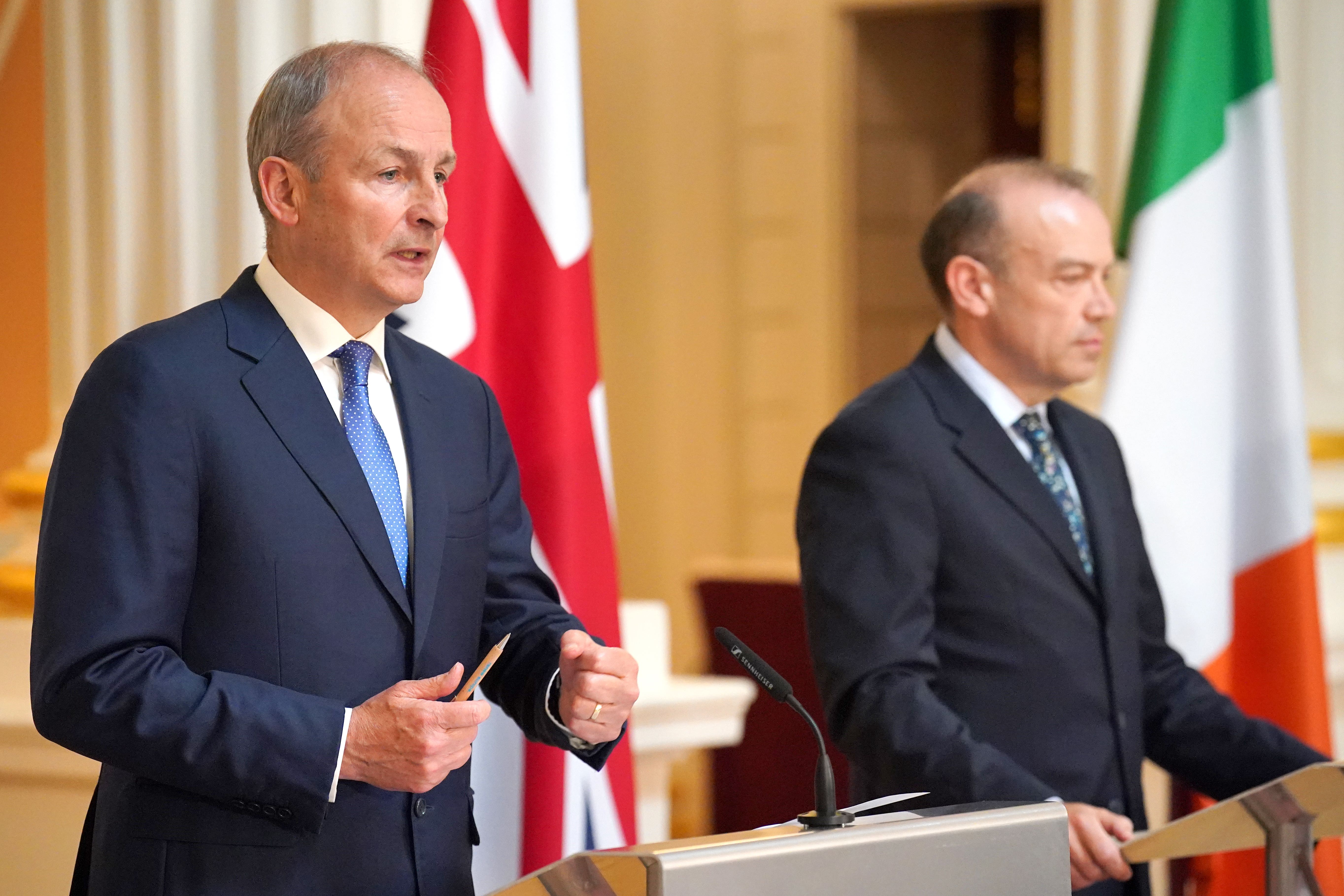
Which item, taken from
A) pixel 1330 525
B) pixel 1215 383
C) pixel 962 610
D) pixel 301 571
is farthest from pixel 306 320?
pixel 1330 525

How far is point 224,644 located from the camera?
160 centimetres

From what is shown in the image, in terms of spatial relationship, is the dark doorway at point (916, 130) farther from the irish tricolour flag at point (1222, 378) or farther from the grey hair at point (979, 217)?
the grey hair at point (979, 217)

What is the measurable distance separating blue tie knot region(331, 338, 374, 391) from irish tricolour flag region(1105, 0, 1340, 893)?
6.50 feet

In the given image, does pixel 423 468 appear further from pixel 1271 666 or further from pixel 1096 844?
pixel 1271 666

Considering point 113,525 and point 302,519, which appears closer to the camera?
point 113,525

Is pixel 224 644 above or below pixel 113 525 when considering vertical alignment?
below

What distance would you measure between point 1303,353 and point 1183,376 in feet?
2.76

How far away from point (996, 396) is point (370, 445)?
1087 millimetres

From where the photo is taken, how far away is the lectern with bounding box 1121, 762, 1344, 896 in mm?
1831

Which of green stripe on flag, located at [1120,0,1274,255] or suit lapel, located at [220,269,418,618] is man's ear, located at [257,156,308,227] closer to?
suit lapel, located at [220,269,418,618]

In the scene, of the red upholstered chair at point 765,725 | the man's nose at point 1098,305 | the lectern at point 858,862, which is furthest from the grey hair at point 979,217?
the red upholstered chair at point 765,725

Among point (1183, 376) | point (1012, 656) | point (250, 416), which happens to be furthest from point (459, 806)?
point (1183, 376)

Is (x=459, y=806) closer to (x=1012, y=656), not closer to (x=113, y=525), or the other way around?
(x=113, y=525)

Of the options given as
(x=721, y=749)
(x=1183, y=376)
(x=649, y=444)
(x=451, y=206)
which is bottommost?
(x=721, y=749)
